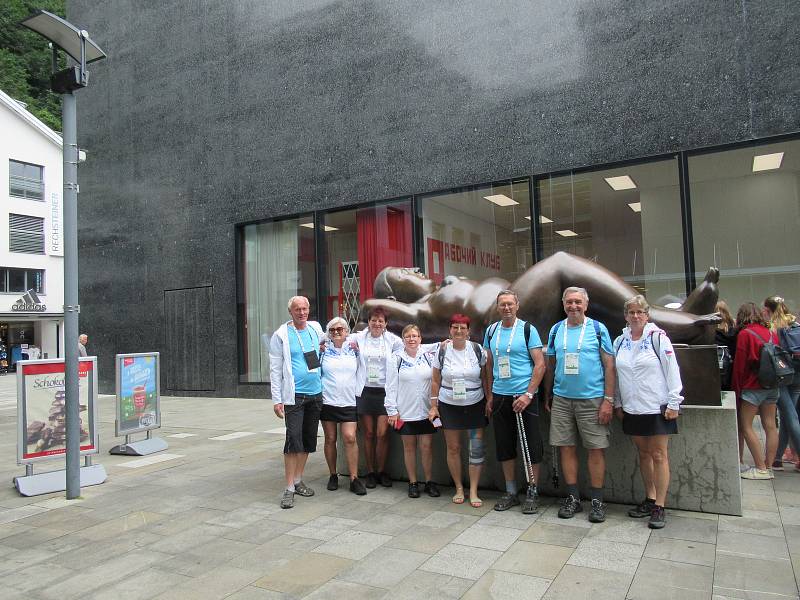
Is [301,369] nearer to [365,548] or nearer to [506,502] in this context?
[365,548]

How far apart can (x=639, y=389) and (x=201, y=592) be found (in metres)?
3.24

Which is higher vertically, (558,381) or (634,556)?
(558,381)

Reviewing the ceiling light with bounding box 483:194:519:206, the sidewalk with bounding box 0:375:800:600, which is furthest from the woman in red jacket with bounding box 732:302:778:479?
the ceiling light with bounding box 483:194:519:206

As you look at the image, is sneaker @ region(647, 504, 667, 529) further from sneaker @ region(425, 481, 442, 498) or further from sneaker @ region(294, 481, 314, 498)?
sneaker @ region(294, 481, 314, 498)

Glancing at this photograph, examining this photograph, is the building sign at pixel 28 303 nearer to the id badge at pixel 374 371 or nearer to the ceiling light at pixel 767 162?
the id badge at pixel 374 371

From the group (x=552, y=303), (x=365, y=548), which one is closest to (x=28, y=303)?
(x=552, y=303)

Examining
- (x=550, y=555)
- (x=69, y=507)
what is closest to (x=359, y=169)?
(x=69, y=507)

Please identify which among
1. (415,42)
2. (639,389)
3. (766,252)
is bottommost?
(639,389)

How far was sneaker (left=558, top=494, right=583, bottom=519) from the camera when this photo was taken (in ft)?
15.4

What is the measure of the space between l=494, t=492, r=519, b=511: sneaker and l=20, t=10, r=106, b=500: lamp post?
3985 millimetres

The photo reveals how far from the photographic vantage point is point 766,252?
362 inches

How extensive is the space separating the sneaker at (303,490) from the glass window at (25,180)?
1417 inches

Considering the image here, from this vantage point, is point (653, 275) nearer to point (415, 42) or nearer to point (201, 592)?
point (415, 42)

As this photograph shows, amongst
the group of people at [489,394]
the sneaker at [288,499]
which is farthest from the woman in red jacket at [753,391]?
the sneaker at [288,499]
